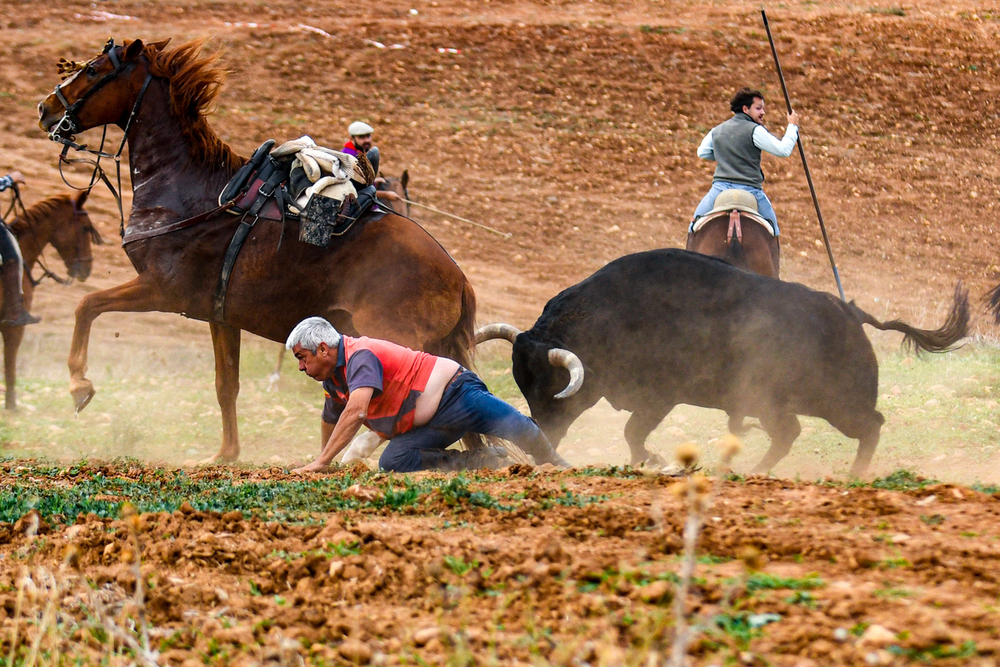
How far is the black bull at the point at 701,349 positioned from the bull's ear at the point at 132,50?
3.67 metres

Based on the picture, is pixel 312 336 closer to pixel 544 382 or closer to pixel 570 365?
pixel 570 365

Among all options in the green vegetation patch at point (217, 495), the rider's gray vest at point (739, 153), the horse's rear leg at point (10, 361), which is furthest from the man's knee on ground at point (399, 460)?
the horse's rear leg at point (10, 361)

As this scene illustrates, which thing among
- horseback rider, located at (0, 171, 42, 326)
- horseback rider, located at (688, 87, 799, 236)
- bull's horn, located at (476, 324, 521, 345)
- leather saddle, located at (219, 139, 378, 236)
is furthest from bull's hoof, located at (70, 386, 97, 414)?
horseback rider, located at (688, 87, 799, 236)

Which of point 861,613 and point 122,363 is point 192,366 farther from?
point 861,613

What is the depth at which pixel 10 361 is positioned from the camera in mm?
12062

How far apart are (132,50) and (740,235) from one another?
4.96m

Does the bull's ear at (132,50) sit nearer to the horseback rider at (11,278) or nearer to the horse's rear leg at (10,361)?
the horseback rider at (11,278)

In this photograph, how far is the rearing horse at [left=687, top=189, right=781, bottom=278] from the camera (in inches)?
366

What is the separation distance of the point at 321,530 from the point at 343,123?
710 inches

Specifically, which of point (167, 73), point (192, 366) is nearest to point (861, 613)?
point (167, 73)

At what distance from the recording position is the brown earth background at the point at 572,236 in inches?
136

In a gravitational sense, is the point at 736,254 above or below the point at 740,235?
below

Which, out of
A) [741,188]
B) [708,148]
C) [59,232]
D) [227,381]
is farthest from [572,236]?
[227,381]

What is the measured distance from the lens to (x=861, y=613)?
3.22 meters
